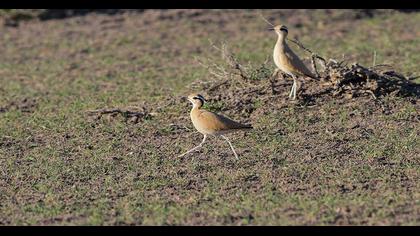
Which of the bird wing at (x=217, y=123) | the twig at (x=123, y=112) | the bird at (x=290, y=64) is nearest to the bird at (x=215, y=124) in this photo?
the bird wing at (x=217, y=123)

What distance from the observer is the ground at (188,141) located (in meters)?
6.75

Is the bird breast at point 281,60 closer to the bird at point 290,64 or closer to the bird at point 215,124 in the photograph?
the bird at point 290,64

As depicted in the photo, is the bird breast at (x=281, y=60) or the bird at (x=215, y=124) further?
the bird breast at (x=281, y=60)

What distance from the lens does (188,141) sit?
28.4 feet

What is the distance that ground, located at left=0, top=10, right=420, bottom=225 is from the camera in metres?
6.75

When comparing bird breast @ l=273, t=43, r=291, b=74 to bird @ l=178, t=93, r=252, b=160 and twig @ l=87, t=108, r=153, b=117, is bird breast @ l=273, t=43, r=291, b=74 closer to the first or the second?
bird @ l=178, t=93, r=252, b=160

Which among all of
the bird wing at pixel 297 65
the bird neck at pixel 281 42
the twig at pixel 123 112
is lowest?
the twig at pixel 123 112

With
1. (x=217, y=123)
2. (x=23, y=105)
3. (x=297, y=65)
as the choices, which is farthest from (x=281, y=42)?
(x=23, y=105)

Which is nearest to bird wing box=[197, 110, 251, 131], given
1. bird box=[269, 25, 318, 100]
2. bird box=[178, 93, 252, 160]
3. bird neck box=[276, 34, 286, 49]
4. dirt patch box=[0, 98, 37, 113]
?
bird box=[178, 93, 252, 160]

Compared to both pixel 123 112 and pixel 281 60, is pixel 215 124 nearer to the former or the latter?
pixel 281 60

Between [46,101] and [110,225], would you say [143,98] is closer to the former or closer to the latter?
[46,101]

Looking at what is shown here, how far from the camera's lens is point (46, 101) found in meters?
10.6

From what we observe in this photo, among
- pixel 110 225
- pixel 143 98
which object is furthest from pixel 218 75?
pixel 110 225
